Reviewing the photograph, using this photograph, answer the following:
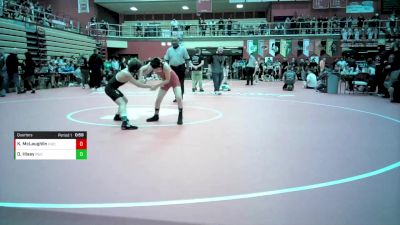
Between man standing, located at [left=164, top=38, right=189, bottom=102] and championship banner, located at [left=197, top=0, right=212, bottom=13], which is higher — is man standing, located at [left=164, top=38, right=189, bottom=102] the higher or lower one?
the lower one

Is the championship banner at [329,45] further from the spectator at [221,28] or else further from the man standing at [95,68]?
the man standing at [95,68]

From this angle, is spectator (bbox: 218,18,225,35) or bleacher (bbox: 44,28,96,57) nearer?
bleacher (bbox: 44,28,96,57)

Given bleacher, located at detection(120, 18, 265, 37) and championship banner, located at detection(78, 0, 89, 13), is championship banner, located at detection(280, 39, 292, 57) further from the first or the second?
championship banner, located at detection(78, 0, 89, 13)

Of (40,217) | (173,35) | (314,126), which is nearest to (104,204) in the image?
(40,217)

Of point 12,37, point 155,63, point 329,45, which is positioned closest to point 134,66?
point 155,63

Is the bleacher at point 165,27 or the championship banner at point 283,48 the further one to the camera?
the bleacher at point 165,27

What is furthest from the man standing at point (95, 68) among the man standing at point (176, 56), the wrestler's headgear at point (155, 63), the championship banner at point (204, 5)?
the championship banner at point (204, 5)

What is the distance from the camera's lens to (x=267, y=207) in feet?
8.27

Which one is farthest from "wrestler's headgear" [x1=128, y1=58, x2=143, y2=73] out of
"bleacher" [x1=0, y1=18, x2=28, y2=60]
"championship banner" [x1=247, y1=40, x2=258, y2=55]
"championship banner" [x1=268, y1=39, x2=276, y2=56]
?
"championship banner" [x1=247, y1=40, x2=258, y2=55]
